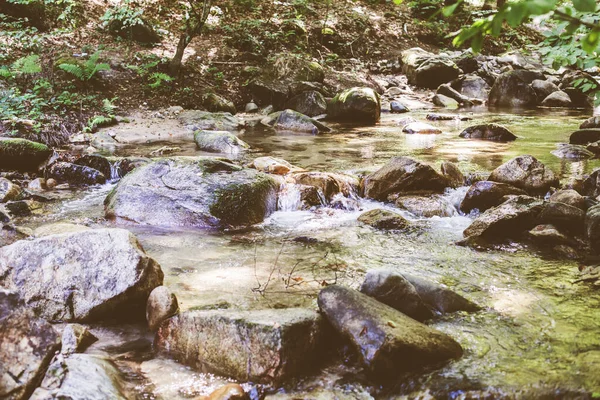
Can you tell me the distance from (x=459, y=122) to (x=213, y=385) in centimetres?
1199

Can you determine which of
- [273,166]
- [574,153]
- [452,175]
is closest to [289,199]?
[273,166]

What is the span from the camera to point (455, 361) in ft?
8.80

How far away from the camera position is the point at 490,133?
10.4 metres

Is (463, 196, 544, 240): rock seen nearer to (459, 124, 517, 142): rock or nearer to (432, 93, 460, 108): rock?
(459, 124, 517, 142): rock

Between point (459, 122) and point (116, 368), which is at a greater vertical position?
point (459, 122)

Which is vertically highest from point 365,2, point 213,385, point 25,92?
point 365,2

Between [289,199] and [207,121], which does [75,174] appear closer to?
[289,199]

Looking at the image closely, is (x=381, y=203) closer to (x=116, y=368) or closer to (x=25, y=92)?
(x=116, y=368)

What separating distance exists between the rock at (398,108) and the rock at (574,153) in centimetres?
722

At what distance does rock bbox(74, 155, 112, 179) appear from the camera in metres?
7.79

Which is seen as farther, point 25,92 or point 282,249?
point 25,92

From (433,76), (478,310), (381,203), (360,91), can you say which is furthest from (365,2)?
(478,310)

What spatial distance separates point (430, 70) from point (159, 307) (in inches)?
691

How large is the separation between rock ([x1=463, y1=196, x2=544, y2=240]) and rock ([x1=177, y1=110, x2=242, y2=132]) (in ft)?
26.9
